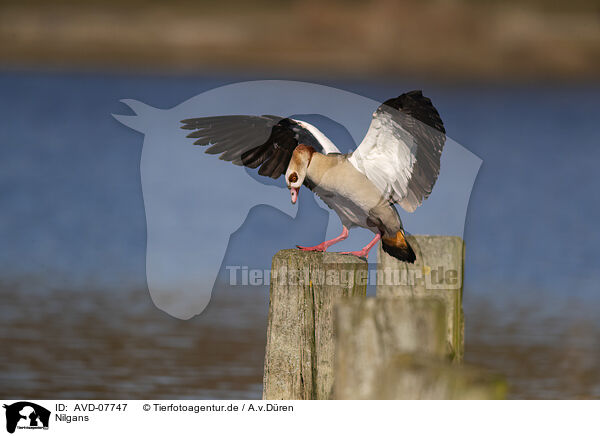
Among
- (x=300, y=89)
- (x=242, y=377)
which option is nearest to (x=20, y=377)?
(x=242, y=377)

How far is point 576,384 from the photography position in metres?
6.15

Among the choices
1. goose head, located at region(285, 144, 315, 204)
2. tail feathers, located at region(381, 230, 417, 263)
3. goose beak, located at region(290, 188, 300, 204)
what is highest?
goose head, located at region(285, 144, 315, 204)

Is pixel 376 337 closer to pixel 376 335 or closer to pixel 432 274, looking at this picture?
pixel 376 335

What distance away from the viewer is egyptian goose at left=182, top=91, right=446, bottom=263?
3.66 m

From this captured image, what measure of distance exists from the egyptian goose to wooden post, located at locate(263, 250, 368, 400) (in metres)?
0.79

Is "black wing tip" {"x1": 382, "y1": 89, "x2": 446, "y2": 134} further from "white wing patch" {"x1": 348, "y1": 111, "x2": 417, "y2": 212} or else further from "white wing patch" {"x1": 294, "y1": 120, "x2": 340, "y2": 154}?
"white wing patch" {"x1": 294, "y1": 120, "x2": 340, "y2": 154}

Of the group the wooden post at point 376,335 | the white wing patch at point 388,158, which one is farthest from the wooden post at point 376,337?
the white wing patch at point 388,158

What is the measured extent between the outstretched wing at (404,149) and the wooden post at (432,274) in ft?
1.90

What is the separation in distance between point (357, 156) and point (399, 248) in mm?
639
